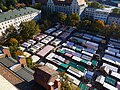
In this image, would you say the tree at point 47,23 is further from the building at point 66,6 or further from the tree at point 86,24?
the tree at point 86,24

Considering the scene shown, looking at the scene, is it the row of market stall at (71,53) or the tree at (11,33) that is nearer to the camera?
the row of market stall at (71,53)

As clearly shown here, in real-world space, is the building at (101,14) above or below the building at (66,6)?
below

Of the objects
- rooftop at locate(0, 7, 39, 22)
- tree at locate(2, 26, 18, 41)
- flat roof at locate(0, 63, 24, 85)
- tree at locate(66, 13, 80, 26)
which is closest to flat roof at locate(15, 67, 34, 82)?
flat roof at locate(0, 63, 24, 85)

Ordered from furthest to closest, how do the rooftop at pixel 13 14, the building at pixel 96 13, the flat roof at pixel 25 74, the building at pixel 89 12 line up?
the building at pixel 89 12, the building at pixel 96 13, the rooftop at pixel 13 14, the flat roof at pixel 25 74

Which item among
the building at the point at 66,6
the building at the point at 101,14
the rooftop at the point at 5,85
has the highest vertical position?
the building at the point at 66,6

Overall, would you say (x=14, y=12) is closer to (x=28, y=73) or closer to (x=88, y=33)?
(x=88, y=33)

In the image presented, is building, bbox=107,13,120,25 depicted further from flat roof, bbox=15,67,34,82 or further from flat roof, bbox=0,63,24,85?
flat roof, bbox=0,63,24,85

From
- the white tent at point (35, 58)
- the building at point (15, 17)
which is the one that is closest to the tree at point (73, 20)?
the building at point (15, 17)
